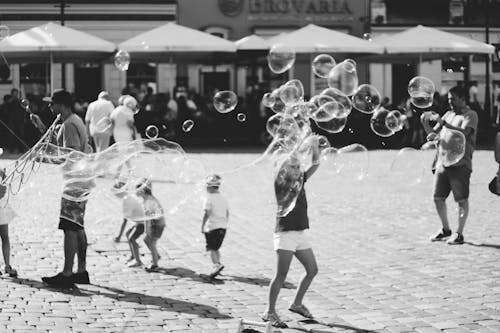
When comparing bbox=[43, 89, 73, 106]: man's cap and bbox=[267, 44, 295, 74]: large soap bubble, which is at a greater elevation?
bbox=[267, 44, 295, 74]: large soap bubble

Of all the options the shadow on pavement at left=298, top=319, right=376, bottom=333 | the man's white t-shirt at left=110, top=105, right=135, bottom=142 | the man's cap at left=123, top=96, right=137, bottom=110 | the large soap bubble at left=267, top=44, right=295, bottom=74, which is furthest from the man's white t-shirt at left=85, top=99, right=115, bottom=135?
the shadow on pavement at left=298, top=319, right=376, bottom=333

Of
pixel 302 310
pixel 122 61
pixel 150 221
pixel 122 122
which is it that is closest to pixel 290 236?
pixel 302 310

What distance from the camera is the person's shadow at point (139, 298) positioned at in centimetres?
677

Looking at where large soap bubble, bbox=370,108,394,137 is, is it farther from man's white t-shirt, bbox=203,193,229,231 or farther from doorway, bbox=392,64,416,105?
doorway, bbox=392,64,416,105

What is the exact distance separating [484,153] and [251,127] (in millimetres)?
6113

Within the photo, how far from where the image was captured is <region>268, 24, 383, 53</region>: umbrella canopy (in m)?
20.5

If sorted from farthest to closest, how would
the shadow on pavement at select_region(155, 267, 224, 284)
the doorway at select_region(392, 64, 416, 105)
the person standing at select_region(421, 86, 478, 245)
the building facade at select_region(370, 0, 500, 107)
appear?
1. the doorway at select_region(392, 64, 416, 105)
2. the building facade at select_region(370, 0, 500, 107)
3. the person standing at select_region(421, 86, 478, 245)
4. the shadow on pavement at select_region(155, 267, 224, 284)

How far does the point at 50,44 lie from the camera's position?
19.1 m

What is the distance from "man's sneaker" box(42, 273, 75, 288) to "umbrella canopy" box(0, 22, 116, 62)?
38.8 ft

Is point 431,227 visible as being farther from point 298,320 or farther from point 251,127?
point 251,127

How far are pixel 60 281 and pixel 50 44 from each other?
12351 mm

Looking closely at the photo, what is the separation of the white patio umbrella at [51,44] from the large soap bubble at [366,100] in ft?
37.8

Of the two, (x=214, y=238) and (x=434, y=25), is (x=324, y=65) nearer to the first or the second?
(x=214, y=238)

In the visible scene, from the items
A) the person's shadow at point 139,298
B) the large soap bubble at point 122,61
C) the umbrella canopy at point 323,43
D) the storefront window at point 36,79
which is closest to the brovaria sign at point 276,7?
the storefront window at point 36,79
